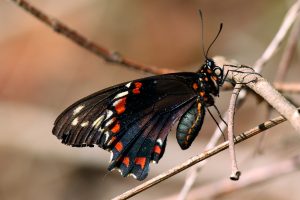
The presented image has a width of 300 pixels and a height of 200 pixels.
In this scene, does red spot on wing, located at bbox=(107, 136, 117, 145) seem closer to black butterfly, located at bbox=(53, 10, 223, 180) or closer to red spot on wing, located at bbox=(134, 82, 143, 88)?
black butterfly, located at bbox=(53, 10, 223, 180)

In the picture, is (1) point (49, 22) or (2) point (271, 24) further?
(2) point (271, 24)

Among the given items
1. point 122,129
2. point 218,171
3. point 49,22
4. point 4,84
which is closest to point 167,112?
point 122,129

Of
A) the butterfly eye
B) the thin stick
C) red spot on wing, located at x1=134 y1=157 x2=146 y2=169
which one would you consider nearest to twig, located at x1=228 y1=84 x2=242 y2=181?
the butterfly eye

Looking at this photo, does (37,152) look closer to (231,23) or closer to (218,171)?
(218,171)

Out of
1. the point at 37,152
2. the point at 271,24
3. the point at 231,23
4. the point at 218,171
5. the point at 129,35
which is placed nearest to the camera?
the point at 218,171

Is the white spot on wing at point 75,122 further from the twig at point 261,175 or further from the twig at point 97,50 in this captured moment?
the twig at point 261,175

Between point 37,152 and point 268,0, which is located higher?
point 268,0

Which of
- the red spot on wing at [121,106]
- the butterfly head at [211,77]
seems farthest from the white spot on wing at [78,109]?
the butterfly head at [211,77]
